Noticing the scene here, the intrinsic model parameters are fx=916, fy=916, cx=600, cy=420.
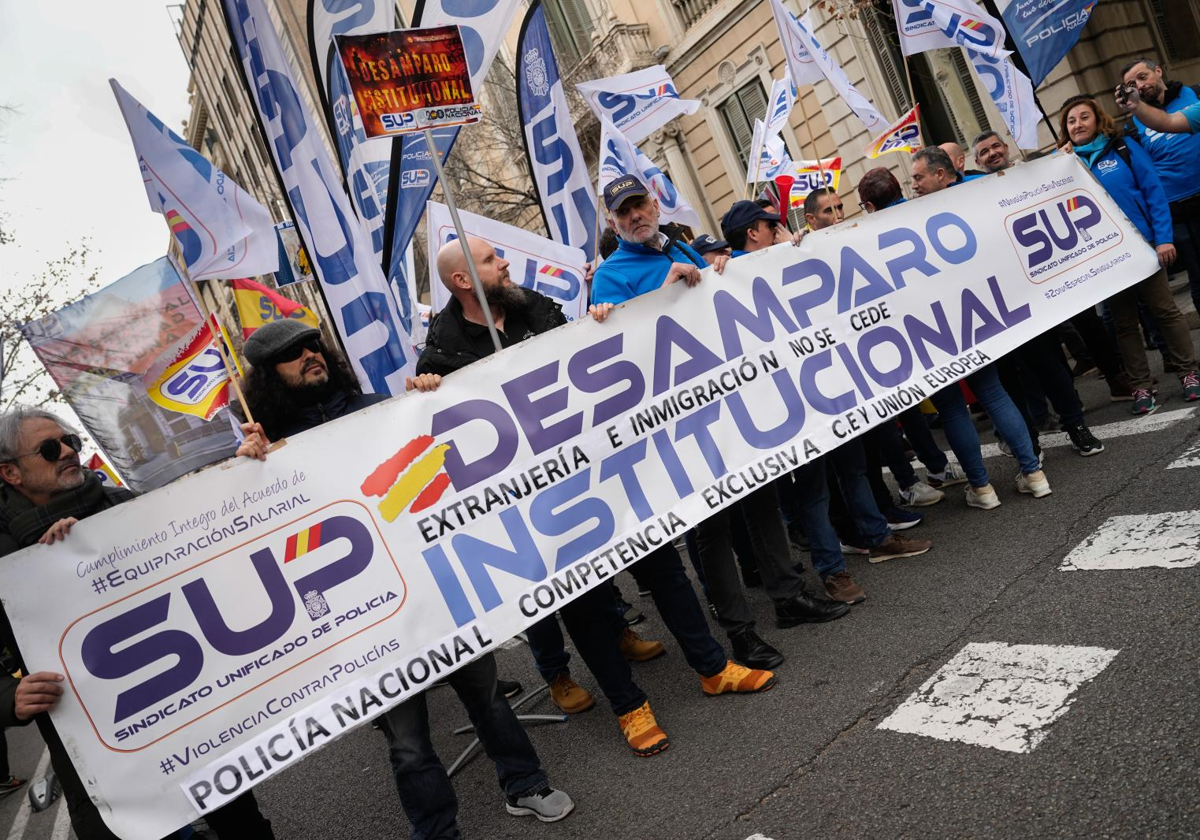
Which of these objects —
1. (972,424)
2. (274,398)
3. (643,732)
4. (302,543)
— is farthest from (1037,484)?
(274,398)

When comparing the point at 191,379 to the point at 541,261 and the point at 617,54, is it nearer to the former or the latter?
the point at 541,261

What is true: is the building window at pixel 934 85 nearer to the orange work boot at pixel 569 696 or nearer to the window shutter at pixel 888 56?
the window shutter at pixel 888 56

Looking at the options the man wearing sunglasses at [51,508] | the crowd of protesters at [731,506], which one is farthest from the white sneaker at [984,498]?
the man wearing sunglasses at [51,508]

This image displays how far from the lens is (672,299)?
4.34 metres

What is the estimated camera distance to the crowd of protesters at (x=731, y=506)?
3.40m

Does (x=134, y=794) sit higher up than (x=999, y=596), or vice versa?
(x=134, y=794)

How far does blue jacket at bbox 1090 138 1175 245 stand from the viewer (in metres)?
5.71

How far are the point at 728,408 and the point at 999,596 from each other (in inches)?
55.8

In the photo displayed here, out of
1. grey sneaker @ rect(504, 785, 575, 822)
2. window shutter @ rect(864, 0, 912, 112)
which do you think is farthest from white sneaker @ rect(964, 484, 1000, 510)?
window shutter @ rect(864, 0, 912, 112)

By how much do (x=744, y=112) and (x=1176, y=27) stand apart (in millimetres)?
7809

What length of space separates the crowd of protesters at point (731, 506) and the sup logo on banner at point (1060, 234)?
395 millimetres

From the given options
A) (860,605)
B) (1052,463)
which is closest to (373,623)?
(860,605)

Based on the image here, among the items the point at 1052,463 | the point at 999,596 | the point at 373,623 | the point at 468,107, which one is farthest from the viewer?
the point at 1052,463

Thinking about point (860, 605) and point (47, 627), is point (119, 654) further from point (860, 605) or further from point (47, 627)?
point (860, 605)
